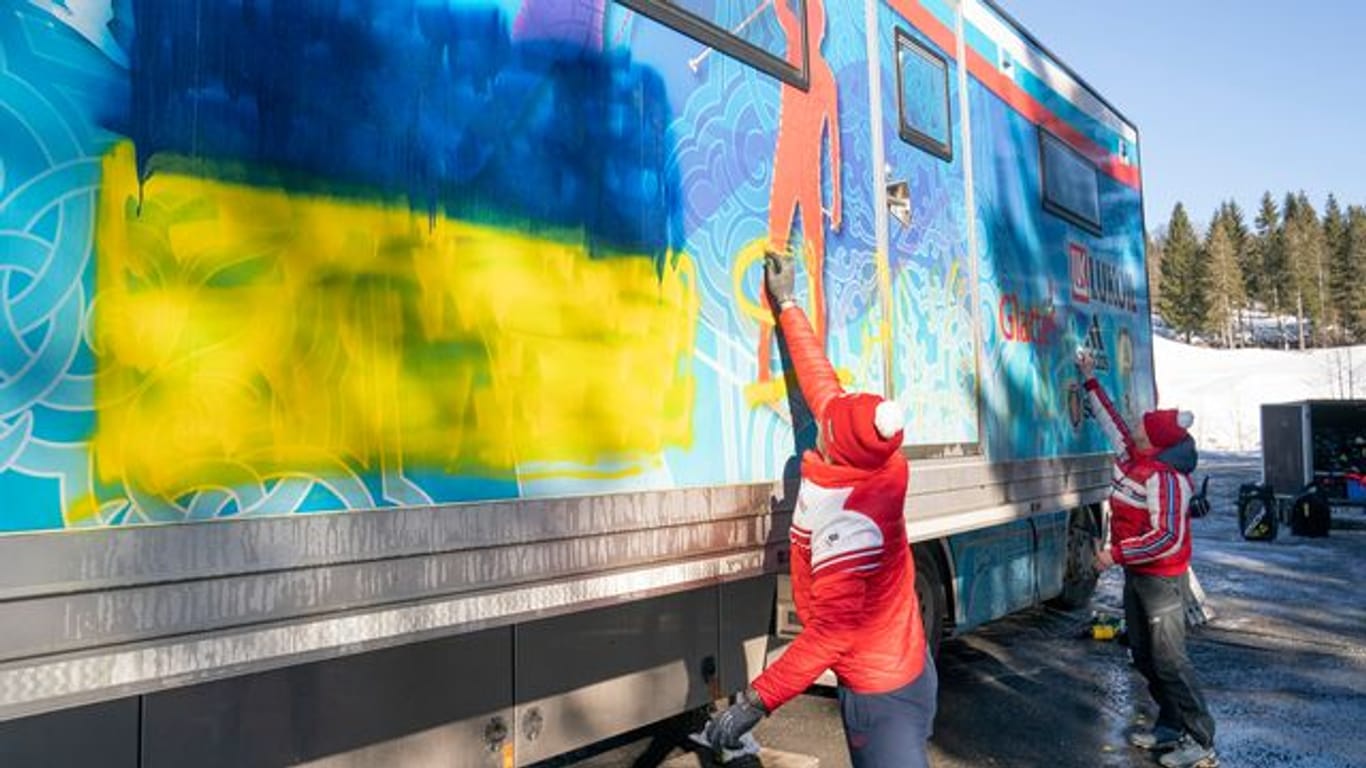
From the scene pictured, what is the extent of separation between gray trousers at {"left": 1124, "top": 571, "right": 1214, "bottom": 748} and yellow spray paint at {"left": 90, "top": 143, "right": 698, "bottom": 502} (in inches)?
131

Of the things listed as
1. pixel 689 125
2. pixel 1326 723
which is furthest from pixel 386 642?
pixel 1326 723

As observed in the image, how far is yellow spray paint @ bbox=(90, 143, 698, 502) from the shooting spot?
75.0 inches

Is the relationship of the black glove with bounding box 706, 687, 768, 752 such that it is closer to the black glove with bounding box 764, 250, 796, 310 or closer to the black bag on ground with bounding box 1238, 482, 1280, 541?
the black glove with bounding box 764, 250, 796, 310

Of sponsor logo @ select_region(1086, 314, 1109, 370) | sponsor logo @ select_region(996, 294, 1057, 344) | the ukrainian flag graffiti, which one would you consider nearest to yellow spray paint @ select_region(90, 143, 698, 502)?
the ukrainian flag graffiti

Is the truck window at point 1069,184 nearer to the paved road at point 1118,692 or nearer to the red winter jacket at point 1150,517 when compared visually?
the red winter jacket at point 1150,517

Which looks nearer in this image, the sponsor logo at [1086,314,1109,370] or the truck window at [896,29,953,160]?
the truck window at [896,29,953,160]

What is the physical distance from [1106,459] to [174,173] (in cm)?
664

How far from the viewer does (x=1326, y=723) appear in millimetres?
5668

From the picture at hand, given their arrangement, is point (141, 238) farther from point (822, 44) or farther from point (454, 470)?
point (822, 44)

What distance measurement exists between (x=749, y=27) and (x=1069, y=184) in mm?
4245

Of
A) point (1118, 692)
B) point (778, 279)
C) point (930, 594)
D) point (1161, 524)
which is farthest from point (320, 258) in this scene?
point (1118, 692)

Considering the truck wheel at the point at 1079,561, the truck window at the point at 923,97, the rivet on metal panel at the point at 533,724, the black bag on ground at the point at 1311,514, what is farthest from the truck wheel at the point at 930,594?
the black bag on ground at the point at 1311,514

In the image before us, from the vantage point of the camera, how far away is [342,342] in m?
2.24

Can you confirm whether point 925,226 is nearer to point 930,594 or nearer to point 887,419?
point 930,594
